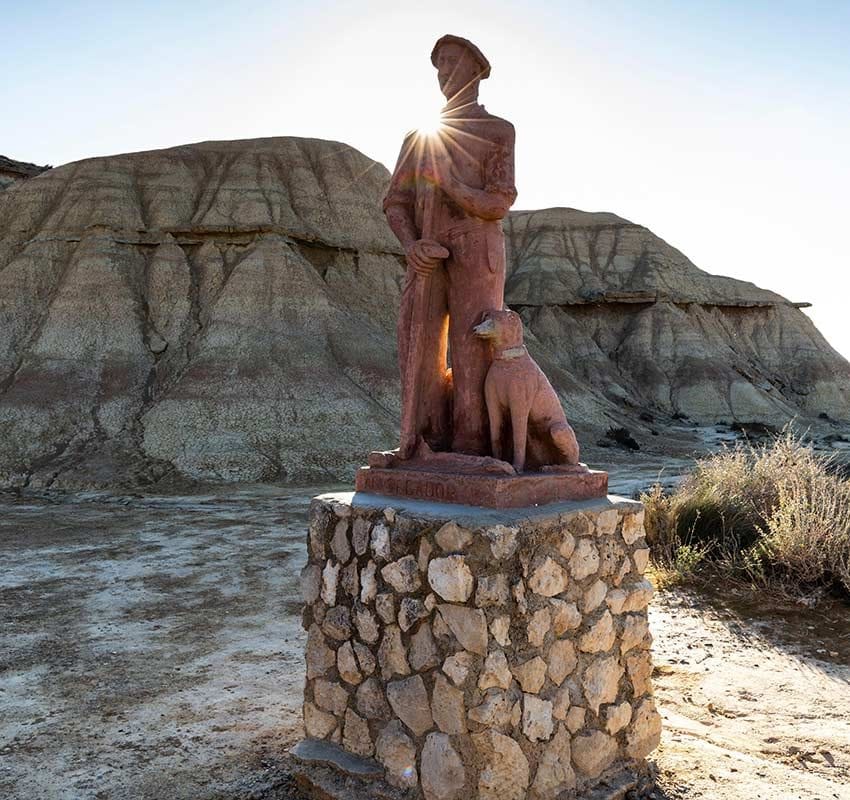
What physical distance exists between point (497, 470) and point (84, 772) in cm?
277

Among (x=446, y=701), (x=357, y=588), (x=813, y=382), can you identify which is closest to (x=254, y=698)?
(x=357, y=588)

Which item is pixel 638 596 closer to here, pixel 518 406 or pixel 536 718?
pixel 536 718

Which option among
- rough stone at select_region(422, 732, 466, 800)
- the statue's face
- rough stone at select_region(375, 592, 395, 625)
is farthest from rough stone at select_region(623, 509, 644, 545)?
the statue's face

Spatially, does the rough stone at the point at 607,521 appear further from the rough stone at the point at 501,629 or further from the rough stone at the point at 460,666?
the rough stone at the point at 460,666

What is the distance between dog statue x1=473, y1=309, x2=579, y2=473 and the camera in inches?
157

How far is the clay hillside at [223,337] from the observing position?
2030cm

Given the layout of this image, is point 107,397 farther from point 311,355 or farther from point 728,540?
point 728,540

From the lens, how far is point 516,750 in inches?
130

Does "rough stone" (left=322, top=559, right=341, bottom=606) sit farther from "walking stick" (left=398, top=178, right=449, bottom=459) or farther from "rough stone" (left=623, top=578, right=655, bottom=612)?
"rough stone" (left=623, top=578, right=655, bottom=612)

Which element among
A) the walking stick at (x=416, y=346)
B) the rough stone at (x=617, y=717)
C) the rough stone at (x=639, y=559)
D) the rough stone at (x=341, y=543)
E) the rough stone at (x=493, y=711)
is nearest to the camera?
the rough stone at (x=493, y=711)

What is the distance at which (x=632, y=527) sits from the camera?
3.90m

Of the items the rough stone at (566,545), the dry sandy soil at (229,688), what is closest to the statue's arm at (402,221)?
the rough stone at (566,545)

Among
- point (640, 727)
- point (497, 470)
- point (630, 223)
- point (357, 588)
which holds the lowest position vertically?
point (640, 727)

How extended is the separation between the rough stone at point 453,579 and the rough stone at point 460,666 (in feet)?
0.77
